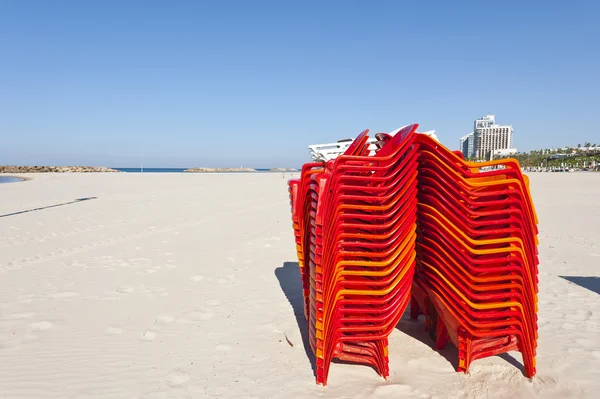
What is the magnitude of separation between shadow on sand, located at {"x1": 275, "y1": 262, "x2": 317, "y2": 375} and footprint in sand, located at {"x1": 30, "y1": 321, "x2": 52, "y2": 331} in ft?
9.32

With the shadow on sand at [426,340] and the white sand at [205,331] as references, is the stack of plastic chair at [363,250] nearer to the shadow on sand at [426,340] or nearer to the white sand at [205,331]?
the white sand at [205,331]

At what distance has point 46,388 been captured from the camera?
3121mm

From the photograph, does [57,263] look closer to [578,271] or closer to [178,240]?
[178,240]

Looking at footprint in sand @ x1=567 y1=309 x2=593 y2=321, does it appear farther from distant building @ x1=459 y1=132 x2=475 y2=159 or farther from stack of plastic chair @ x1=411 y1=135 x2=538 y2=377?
distant building @ x1=459 y1=132 x2=475 y2=159

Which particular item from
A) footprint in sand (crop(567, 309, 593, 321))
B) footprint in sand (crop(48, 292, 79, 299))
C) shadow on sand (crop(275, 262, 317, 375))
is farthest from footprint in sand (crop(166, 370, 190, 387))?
footprint in sand (crop(567, 309, 593, 321))

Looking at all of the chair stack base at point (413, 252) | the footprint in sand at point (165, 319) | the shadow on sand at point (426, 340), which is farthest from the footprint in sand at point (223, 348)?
the shadow on sand at point (426, 340)

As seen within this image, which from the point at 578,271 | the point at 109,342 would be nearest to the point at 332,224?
the point at 109,342

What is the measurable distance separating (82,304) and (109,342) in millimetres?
1328

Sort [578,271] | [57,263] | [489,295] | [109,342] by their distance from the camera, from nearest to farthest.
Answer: [489,295], [109,342], [578,271], [57,263]

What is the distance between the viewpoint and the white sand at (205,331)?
10.1 feet

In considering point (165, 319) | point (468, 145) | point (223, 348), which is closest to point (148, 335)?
point (165, 319)


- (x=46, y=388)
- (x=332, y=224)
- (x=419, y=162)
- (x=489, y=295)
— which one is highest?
(x=419, y=162)

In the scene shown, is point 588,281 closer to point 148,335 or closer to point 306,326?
point 306,326

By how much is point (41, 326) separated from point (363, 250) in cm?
380
